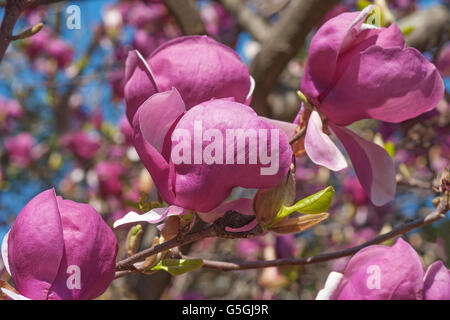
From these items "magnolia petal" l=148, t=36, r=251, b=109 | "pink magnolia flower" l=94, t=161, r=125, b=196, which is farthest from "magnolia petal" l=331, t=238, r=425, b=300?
"pink magnolia flower" l=94, t=161, r=125, b=196

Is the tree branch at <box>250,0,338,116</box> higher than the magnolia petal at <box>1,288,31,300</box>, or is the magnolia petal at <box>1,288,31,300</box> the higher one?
the magnolia petal at <box>1,288,31,300</box>

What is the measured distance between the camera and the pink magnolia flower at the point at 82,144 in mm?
2438

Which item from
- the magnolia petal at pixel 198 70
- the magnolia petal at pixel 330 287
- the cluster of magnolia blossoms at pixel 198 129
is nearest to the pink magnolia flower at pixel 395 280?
the magnolia petal at pixel 330 287

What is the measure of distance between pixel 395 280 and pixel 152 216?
211mm

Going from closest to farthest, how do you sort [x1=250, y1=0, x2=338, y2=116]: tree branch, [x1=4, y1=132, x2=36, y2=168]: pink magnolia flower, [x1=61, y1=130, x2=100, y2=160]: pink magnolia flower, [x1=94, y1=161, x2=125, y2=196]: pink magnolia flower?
[x1=250, y1=0, x2=338, y2=116]: tree branch
[x1=94, y1=161, x2=125, y2=196]: pink magnolia flower
[x1=61, y1=130, x2=100, y2=160]: pink magnolia flower
[x1=4, y1=132, x2=36, y2=168]: pink magnolia flower

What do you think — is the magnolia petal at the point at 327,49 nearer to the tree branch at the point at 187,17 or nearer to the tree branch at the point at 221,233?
the tree branch at the point at 221,233

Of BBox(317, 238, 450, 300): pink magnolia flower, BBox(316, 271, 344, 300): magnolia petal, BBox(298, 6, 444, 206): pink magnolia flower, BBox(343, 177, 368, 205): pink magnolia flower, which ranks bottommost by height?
BBox(343, 177, 368, 205): pink magnolia flower

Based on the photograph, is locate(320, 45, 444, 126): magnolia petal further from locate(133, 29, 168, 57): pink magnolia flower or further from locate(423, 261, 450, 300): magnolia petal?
locate(133, 29, 168, 57): pink magnolia flower

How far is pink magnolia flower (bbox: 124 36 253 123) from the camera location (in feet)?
1.66

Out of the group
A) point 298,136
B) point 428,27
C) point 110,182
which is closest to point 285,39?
point 428,27

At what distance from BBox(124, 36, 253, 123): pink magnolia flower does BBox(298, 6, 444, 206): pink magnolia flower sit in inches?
3.2

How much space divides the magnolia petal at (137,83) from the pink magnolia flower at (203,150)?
38 millimetres
